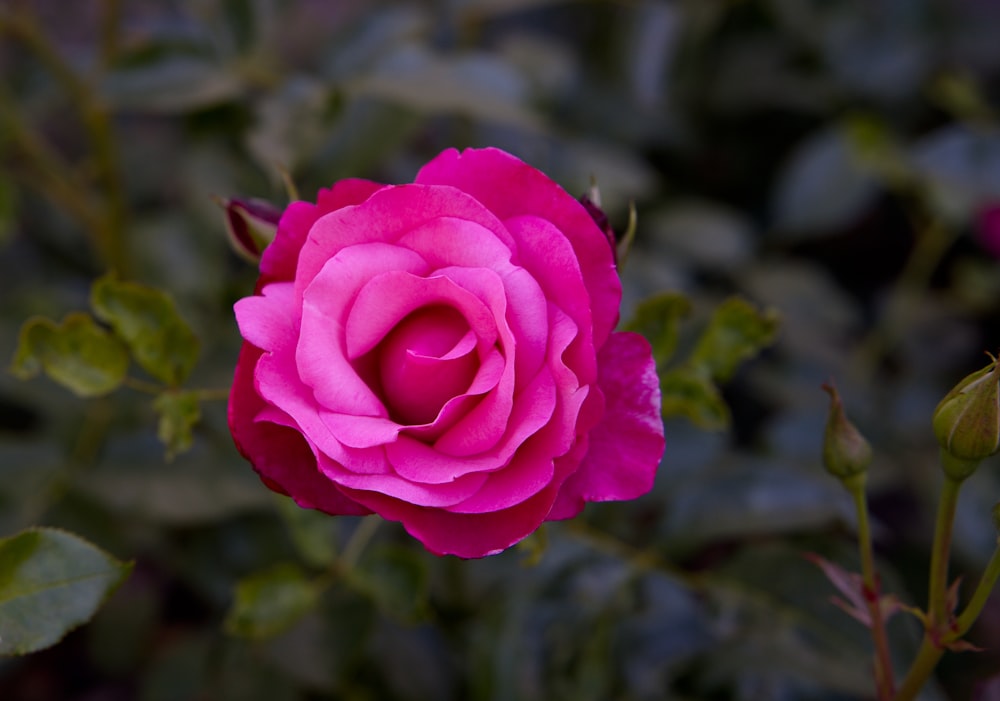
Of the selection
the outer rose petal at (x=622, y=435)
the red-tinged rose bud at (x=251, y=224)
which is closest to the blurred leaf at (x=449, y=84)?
the red-tinged rose bud at (x=251, y=224)

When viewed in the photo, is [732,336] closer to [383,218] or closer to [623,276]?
[383,218]

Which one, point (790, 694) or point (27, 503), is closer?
point (790, 694)

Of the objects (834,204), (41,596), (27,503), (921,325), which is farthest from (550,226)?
(921,325)

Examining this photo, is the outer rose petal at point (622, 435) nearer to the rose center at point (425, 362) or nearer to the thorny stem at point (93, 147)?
the rose center at point (425, 362)

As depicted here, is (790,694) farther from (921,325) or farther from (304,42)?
(304,42)

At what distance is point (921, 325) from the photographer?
5.12 ft

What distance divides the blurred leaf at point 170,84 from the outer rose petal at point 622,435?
637 mm

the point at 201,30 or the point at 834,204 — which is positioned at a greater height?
the point at 201,30

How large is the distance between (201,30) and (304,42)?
0.63m

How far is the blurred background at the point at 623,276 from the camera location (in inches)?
34.9

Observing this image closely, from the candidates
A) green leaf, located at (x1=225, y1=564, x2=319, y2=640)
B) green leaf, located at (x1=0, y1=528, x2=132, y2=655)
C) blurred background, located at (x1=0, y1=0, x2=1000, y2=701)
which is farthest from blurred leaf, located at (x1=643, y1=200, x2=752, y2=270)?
green leaf, located at (x1=0, y1=528, x2=132, y2=655)

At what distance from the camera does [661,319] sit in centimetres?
69

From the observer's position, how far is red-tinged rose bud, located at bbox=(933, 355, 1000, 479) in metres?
0.51

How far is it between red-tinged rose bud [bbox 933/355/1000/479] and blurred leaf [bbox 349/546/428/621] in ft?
1.49
